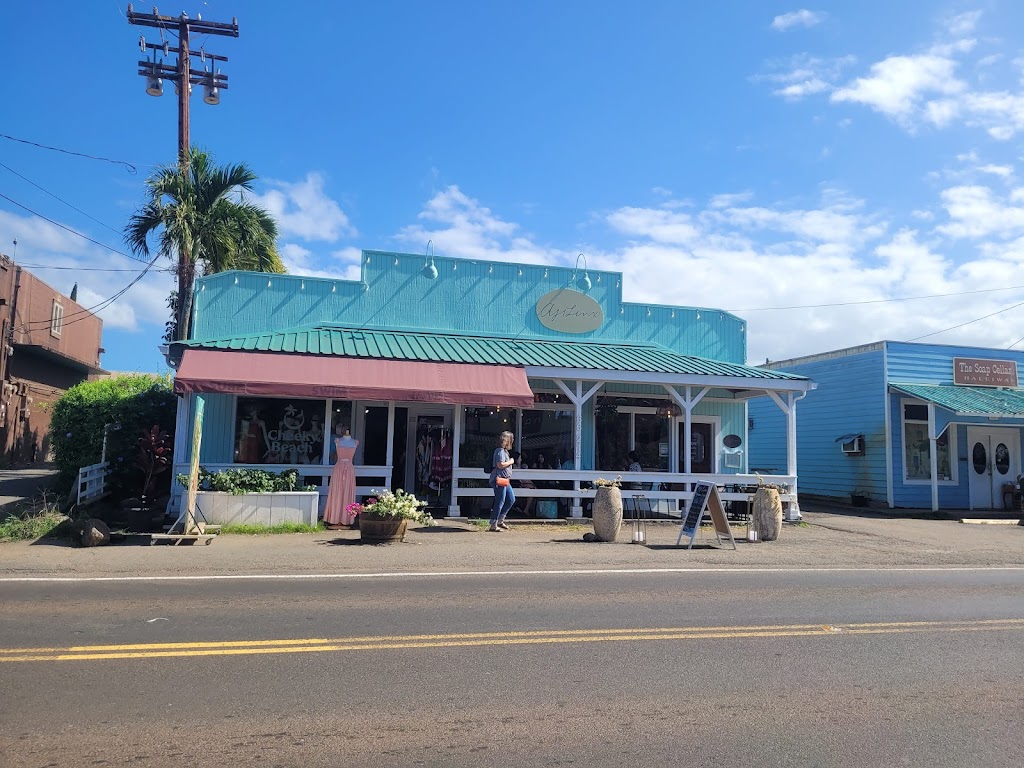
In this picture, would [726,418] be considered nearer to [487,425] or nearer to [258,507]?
[487,425]

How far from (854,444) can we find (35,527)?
19.5 metres

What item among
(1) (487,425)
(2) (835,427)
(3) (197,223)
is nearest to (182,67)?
(3) (197,223)

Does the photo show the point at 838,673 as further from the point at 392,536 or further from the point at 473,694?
the point at 392,536

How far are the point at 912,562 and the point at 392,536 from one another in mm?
7958

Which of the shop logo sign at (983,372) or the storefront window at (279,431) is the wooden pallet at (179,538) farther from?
the shop logo sign at (983,372)

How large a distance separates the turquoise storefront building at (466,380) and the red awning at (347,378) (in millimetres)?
38

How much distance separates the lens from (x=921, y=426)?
2155 cm

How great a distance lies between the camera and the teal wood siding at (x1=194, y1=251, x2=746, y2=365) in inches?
682

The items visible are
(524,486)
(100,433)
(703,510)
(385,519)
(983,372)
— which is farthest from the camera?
(983,372)

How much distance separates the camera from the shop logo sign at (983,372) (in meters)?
22.3

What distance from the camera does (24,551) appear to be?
423 inches

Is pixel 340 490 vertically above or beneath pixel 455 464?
beneath

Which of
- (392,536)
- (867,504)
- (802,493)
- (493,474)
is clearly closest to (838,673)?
(392,536)

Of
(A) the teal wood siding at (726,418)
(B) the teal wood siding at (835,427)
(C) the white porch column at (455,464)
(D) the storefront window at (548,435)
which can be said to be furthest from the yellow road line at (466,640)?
(B) the teal wood siding at (835,427)
